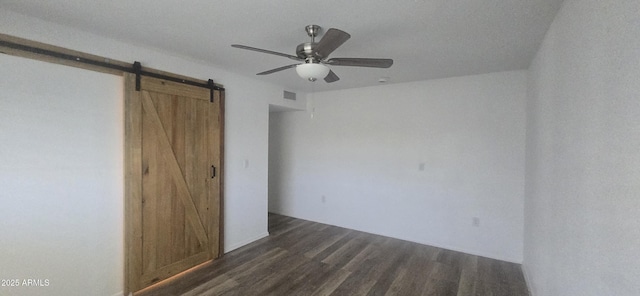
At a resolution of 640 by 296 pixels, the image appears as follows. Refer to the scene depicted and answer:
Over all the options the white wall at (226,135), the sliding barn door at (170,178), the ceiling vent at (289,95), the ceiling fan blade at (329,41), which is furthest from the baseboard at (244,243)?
the ceiling fan blade at (329,41)

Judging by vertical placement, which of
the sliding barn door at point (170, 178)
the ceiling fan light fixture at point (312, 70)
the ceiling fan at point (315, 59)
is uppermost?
the ceiling fan at point (315, 59)

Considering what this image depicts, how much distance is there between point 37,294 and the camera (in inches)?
75.6

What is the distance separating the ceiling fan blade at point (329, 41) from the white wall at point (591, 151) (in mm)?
1191

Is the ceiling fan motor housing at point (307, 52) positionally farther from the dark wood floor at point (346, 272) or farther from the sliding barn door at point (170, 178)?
the dark wood floor at point (346, 272)

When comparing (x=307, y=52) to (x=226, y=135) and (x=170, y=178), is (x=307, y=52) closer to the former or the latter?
(x=226, y=135)

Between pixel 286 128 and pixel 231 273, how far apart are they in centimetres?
291

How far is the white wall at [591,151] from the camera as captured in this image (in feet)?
2.79

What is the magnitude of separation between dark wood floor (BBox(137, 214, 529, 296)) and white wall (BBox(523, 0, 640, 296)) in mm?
816

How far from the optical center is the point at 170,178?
2.68m

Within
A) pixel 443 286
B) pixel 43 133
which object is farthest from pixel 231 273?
pixel 443 286

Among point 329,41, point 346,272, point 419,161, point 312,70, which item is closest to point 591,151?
point 329,41

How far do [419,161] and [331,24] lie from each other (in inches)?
99.8

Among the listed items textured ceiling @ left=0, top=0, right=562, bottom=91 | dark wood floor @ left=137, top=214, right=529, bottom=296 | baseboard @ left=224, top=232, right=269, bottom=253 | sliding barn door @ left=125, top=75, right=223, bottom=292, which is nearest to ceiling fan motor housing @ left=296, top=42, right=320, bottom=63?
textured ceiling @ left=0, top=0, right=562, bottom=91

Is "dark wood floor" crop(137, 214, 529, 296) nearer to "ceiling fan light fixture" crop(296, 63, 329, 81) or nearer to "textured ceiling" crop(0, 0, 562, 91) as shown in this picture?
"ceiling fan light fixture" crop(296, 63, 329, 81)
